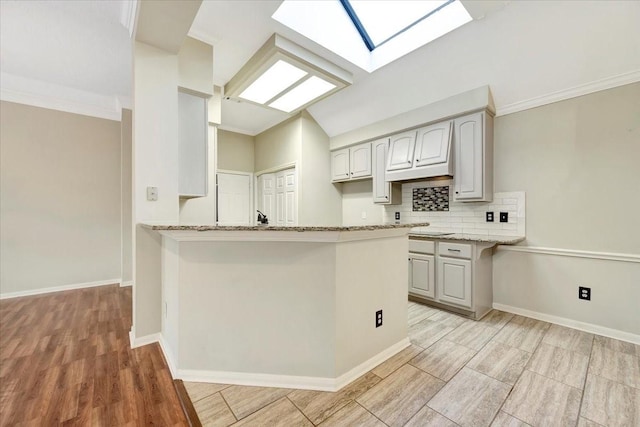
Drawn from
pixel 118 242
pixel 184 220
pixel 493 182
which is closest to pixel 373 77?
pixel 493 182

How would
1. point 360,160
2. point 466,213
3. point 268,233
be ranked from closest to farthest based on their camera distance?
point 268,233
point 466,213
point 360,160

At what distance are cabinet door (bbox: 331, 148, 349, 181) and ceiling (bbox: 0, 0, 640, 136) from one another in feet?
3.67

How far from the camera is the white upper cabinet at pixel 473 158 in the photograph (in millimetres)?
2898

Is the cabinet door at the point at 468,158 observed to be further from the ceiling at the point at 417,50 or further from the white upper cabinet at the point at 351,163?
the white upper cabinet at the point at 351,163

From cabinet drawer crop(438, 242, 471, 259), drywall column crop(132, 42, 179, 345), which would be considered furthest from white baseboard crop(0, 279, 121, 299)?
cabinet drawer crop(438, 242, 471, 259)

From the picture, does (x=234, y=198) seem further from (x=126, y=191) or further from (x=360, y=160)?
(x=360, y=160)

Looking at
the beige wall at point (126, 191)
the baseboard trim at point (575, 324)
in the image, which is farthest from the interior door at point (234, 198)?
the baseboard trim at point (575, 324)

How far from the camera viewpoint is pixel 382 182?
3902mm

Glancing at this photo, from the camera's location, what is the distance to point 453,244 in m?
2.87

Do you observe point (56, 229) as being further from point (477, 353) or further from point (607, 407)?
point (607, 407)

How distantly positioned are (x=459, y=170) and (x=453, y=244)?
0.88 m

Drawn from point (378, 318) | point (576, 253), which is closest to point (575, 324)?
point (576, 253)

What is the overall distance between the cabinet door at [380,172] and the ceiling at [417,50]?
0.54 m

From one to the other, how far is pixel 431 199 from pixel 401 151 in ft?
2.57
